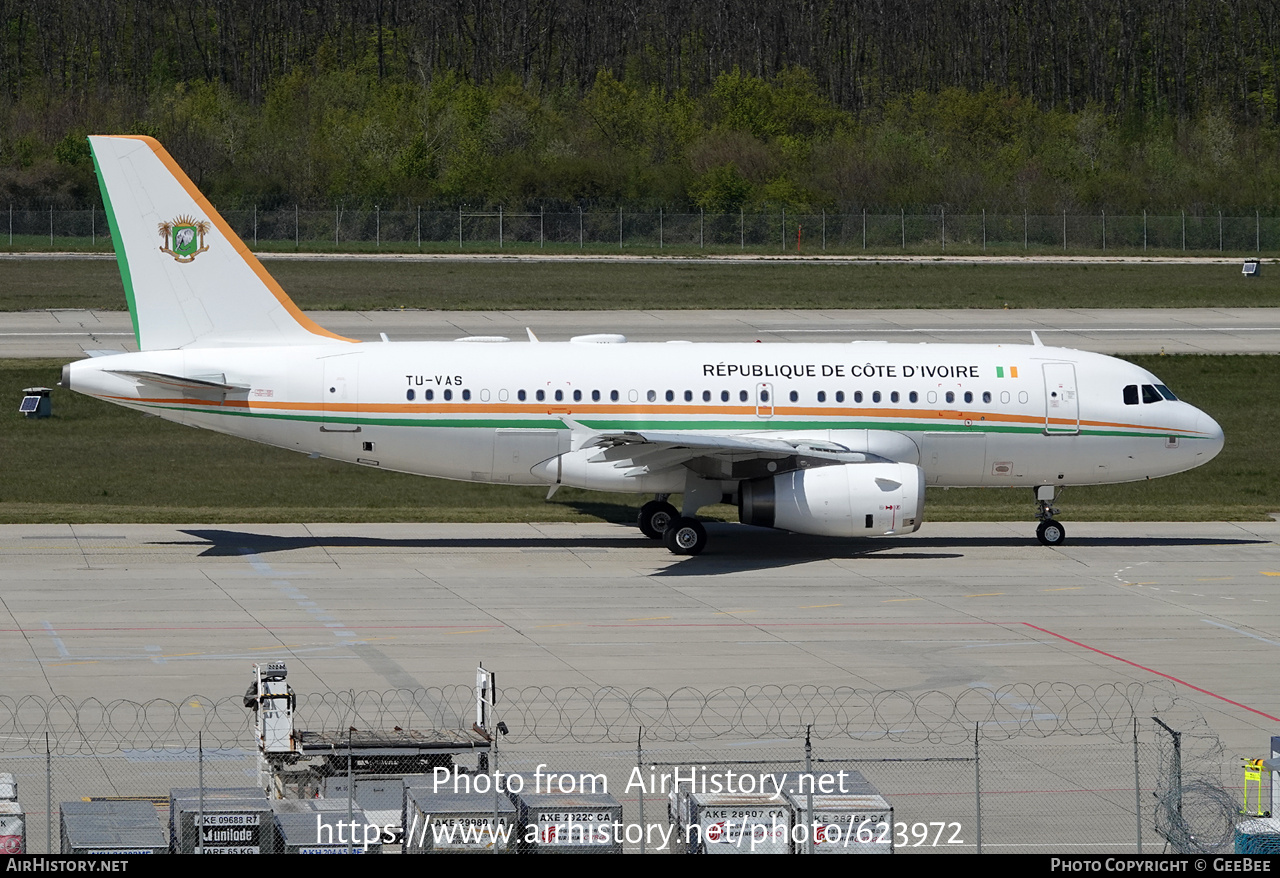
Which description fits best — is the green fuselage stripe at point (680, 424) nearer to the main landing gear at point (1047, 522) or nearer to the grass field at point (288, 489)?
the main landing gear at point (1047, 522)

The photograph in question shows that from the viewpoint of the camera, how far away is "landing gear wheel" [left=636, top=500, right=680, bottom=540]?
3600 cm

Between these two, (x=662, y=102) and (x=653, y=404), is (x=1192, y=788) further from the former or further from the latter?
(x=662, y=102)

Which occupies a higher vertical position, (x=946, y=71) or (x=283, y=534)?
(x=946, y=71)

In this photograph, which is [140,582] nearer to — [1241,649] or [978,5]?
[1241,649]

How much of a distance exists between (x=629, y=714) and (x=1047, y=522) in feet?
56.9

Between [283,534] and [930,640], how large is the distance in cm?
1614

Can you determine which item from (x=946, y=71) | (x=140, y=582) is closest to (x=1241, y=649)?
(x=140, y=582)

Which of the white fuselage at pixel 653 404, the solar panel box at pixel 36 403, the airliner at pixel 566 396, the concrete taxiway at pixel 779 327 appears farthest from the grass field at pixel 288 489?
the concrete taxiway at pixel 779 327

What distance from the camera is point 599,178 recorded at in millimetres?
116188

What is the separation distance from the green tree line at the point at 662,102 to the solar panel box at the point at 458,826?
97668 mm

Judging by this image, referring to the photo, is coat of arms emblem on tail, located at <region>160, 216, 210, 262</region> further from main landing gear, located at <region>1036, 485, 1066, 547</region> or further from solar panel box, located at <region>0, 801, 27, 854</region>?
solar panel box, located at <region>0, 801, 27, 854</region>

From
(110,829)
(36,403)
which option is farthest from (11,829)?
(36,403)

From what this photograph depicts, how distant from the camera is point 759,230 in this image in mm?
106875

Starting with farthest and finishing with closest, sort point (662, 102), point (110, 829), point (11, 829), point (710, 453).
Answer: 1. point (662, 102)
2. point (710, 453)
3. point (110, 829)
4. point (11, 829)
